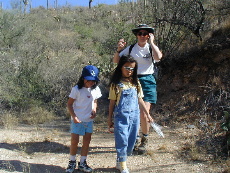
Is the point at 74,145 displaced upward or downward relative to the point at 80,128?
downward

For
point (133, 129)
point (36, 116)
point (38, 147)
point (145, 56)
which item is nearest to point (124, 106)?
point (133, 129)

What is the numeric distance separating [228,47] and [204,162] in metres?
4.09

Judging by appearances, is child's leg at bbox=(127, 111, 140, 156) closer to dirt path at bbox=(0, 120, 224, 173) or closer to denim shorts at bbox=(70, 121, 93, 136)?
dirt path at bbox=(0, 120, 224, 173)

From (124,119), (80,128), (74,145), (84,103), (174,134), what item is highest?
(84,103)

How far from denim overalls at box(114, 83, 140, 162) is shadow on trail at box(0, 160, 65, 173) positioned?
0.96 meters

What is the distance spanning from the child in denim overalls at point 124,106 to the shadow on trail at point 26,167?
97 centimetres

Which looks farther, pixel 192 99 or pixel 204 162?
pixel 192 99

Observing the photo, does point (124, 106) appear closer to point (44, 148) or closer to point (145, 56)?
A: point (145, 56)

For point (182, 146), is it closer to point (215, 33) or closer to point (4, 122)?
point (4, 122)

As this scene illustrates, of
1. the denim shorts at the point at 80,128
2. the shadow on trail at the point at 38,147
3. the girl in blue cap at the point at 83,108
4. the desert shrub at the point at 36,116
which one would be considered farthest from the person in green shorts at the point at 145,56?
the desert shrub at the point at 36,116

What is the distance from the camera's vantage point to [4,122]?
20.6ft

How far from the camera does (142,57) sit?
13.1 ft

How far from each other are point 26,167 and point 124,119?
1484 mm

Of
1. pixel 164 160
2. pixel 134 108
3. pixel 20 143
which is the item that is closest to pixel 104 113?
pixel 20 143
